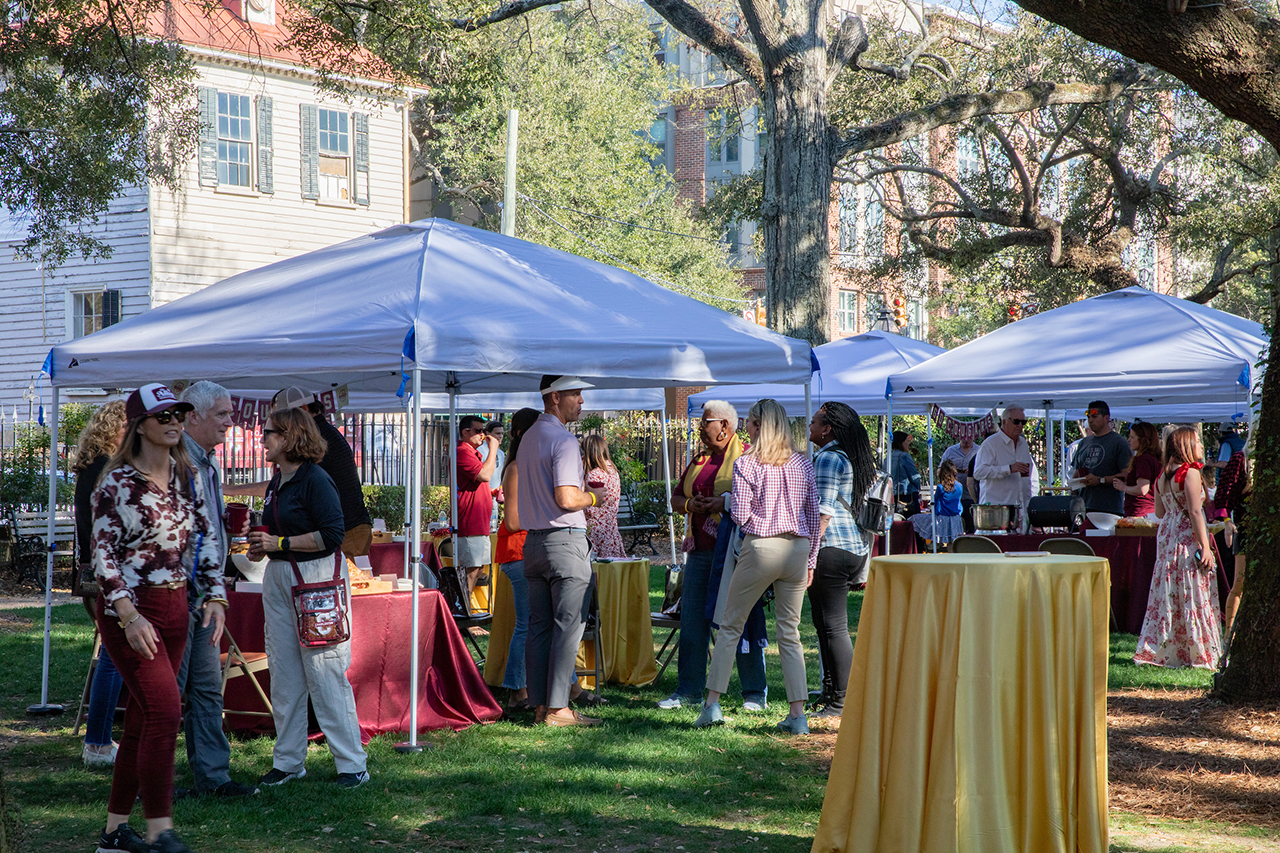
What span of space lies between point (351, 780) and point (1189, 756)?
172 inches

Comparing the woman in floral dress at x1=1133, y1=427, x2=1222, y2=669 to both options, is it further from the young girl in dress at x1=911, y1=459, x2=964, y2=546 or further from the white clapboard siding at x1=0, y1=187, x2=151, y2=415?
the white clapboard siding at x1=0, y1=187, x2=151, y2=415

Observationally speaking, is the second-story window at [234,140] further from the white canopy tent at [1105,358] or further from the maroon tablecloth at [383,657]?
the maroon tablecloth at [383,657]

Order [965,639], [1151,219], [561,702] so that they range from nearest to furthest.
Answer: [965,639]
[561,702]
[1151,219]

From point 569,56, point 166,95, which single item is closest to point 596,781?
point 166,95

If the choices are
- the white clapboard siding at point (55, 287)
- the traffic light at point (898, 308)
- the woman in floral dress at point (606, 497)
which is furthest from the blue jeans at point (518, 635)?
the white clapboard siding at point (55, 287)

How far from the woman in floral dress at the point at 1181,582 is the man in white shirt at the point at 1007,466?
3.30 m

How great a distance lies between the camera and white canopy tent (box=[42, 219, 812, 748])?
244 inches

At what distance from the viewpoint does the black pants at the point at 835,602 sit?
7.09 meters

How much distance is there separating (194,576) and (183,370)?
1992 millimetres

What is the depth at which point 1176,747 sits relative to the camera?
648cm

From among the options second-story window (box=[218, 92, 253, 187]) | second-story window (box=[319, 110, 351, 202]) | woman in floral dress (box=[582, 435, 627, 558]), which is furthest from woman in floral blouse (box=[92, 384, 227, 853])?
second-story window (box=[319, 110, 351, 202])

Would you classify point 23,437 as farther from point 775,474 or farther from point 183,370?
point 775,474

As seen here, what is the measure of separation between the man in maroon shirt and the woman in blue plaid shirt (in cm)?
425

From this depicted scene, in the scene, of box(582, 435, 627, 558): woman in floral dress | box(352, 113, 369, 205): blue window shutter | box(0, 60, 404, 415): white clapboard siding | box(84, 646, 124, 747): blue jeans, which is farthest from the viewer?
box(352, 113, 369, 205): blue window shutter
